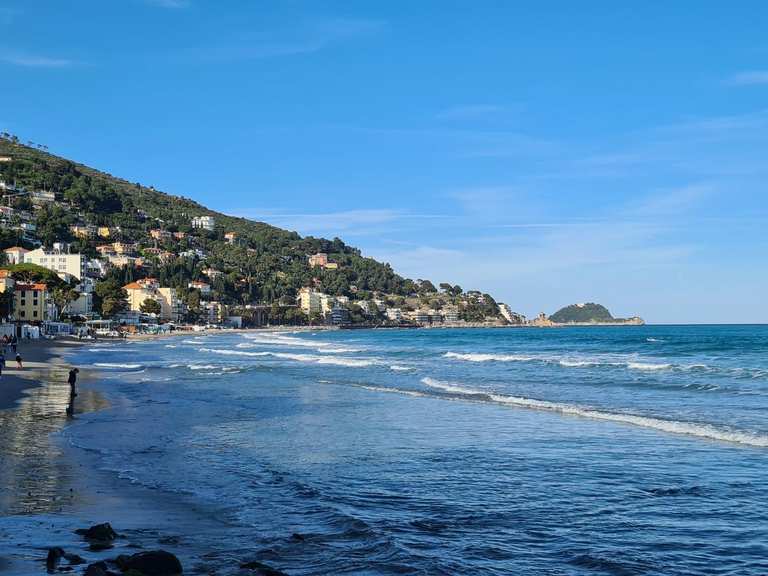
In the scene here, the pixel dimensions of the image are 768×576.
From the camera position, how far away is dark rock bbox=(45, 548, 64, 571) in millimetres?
7844

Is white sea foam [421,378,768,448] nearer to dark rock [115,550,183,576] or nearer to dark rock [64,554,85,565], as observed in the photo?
dark rock [115,550,183,576]

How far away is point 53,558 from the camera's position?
7.94 m

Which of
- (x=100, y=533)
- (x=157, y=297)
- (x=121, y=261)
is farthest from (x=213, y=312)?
(x=100, y=533)

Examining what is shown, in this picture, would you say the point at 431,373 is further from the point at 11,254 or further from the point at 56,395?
the point at 11,254

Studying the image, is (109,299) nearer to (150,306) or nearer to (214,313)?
(150,306)

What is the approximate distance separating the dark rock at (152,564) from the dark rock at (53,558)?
61 centimetres

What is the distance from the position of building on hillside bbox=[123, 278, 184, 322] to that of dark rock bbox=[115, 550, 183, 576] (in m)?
162

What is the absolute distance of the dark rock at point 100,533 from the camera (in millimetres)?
9133

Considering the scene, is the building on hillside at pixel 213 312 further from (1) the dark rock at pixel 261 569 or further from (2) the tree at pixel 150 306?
(1) the dark rock at pixel 261 569

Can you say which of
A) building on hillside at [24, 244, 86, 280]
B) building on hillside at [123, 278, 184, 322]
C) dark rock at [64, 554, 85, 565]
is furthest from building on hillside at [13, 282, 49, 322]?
dark rock at [64, 554, 85, 565]

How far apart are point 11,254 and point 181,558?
15388cm

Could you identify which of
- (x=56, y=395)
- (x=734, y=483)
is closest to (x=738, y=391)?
(x=734, y=483)

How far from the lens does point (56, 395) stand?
28.8 metres

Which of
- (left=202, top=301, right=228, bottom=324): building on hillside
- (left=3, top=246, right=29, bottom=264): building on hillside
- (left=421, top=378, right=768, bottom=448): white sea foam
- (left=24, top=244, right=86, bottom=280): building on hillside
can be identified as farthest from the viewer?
(left=202, top=301, right=228, bottom=324): building on hillside
